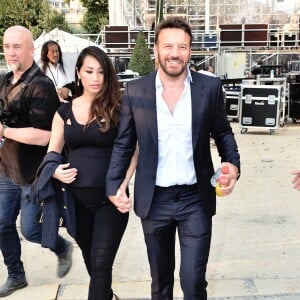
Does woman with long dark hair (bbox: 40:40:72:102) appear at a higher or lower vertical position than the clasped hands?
higher

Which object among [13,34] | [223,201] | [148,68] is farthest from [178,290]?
[148,68]

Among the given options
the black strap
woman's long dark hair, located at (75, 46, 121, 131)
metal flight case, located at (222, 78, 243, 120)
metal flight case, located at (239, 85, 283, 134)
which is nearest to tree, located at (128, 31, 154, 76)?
metal flight case, located at (222, 78, 243, 120)

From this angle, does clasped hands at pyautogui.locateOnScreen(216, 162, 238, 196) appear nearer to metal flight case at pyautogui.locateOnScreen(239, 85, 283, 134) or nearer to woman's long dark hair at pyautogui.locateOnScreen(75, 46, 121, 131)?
woman's long dark hair at pyautogui.locateOnScreen(75, 46, 121, 131)

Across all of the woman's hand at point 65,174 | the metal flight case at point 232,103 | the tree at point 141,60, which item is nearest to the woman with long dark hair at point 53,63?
the woman's hand at point 65,174

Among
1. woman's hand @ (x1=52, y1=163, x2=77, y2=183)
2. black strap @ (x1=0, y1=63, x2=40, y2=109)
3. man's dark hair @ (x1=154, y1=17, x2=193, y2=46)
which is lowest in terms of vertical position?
woman's hand @ (x1=52, y1=163, x2=77, y2=183)

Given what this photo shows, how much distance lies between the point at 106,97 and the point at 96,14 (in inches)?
1946

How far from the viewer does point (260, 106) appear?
11.5m

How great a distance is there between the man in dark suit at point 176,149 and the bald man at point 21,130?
702 mm

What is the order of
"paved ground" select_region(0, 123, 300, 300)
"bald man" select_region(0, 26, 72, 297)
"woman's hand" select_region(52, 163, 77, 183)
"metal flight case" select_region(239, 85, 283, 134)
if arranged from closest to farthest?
"woman's hand" select_region(52, 163, 77, 183) < "bald man" select_region(0, 26, 72, 297) < "paved ground" select_region(0, 123, 300, 300) < "metal flight case" select_region(239, 85, 283, 134)

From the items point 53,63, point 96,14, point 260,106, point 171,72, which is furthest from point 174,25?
point 96,14

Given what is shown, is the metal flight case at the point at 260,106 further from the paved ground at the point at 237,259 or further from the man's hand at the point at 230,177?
the man's hand at the point at 230,177

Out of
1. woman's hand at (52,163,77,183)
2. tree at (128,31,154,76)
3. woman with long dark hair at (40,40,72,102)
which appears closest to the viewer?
woman's hand at (52,163,77,183)

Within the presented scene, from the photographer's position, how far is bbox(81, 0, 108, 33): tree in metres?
49.5

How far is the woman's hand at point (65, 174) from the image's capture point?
2939mm
